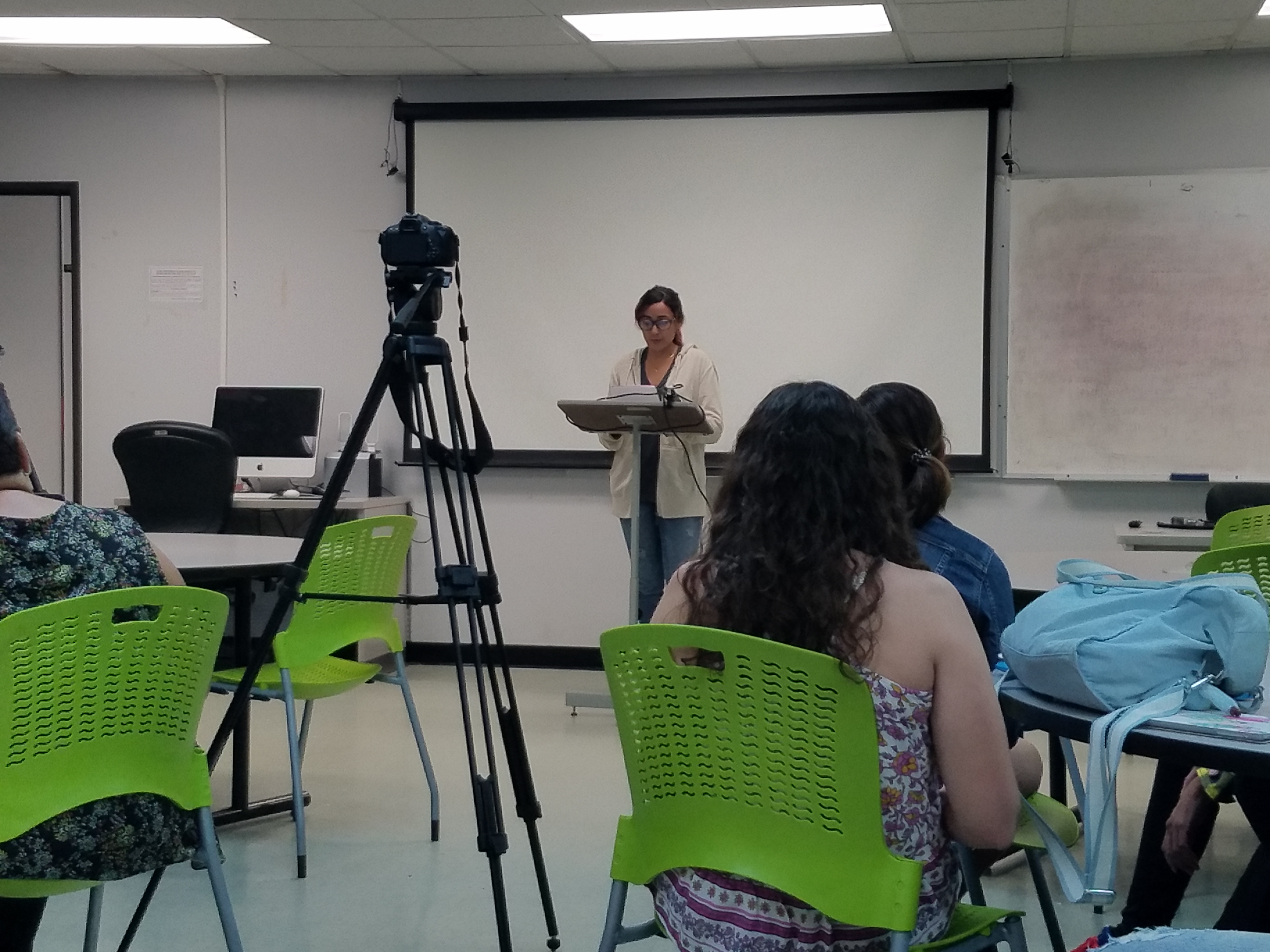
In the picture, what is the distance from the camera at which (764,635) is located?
1490 millimetres

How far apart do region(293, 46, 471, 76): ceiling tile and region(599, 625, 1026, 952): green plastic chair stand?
411cm

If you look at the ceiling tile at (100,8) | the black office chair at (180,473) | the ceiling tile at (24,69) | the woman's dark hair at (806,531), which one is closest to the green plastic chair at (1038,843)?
the woman's dark hair at (806,531)

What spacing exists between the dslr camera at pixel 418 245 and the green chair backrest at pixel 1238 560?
4.63ft

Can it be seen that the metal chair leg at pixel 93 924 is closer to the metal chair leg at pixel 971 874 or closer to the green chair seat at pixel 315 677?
the green chair seat at pixel 315 677

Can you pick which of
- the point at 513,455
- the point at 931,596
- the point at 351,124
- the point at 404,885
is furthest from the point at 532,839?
the point at 351,124

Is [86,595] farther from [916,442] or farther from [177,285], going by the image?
[177,285]

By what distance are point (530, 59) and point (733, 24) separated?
3.00 feet

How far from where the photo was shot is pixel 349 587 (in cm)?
308

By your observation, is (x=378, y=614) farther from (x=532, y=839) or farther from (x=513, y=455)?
(x=513, y=455)

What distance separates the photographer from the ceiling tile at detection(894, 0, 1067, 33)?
14.2ft

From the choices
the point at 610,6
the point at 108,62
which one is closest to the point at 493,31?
the point at 610,6

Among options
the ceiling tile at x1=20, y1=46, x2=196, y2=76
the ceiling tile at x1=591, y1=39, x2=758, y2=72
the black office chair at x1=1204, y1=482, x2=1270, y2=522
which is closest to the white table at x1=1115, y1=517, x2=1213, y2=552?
the black office chair at x1=1204, y1=482, x2=1270, y2=522

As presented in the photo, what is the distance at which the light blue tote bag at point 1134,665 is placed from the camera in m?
1.40

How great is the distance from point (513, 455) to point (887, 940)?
4.22m
